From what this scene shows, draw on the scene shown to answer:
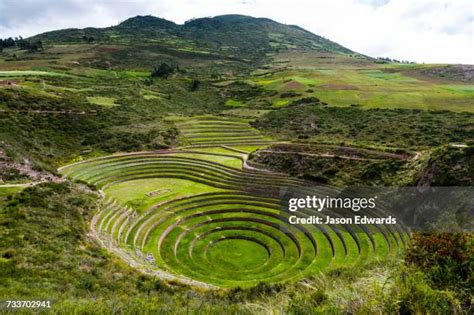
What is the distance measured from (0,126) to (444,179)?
48606 mm

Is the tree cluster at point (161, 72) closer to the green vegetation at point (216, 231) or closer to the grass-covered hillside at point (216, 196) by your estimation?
the grass-covered hillside at point (216, 196)

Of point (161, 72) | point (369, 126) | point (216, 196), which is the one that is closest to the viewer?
point (216, 196)

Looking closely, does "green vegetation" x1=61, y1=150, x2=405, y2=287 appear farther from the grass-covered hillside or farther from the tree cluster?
the tree cluster

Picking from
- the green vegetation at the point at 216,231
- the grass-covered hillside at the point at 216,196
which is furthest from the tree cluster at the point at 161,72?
the green vegetation at the point at 216,231

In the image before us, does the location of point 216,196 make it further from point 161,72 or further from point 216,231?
point 161,72

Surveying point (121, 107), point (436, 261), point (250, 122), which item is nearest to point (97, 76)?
point (121, 107)

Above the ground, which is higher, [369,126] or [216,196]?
[369,126]

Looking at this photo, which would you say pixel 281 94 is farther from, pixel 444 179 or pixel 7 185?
pixel 7 185

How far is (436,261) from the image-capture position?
7.48 m

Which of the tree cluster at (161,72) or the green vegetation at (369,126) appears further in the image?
the tree cluster at (161,72)

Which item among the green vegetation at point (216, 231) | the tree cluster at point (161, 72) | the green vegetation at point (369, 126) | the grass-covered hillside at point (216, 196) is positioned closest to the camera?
the grass-covered hillside at point (216, 196)

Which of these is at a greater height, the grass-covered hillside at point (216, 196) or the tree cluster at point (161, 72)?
the tree cluster at point (161, 72)

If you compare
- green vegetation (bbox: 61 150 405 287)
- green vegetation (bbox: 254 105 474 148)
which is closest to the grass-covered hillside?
green vegetation (bbox: 61 150 405 287)

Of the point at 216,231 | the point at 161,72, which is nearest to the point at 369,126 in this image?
the point at 216,231
